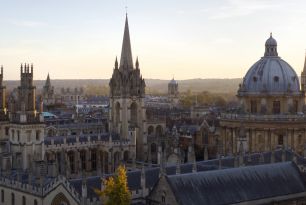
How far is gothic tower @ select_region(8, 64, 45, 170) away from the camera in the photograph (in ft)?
178

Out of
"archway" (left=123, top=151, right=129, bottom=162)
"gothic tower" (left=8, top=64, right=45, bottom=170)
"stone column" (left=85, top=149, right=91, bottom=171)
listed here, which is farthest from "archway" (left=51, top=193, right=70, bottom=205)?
"archway" (left=123, top=151, right=129, bottom=162)

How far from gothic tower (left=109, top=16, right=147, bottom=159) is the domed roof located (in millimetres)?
13746

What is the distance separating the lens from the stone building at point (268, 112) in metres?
60.4

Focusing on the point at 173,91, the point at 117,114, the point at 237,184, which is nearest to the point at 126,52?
the point at 117,114

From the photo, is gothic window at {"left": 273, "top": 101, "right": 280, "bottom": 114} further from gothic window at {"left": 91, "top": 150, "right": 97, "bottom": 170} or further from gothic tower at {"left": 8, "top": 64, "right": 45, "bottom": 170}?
gothic tower at {"left": 8, "top": 64, "right": 45, "bottom": 170}

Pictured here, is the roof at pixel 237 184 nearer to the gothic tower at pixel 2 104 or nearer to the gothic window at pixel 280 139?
the gothic window at pixel 280 139

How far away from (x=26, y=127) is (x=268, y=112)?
2518 cm

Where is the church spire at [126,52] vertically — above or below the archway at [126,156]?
above

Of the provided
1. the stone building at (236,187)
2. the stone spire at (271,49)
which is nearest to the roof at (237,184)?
the stone building at (236,187)

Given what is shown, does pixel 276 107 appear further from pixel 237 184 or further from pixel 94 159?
pixel 237 184

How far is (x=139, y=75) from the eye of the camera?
71750mm

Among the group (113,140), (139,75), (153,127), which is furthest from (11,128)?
(153,127)

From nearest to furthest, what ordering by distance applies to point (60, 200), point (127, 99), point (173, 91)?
point (60, 200) < point (127, 99) < point (173, 91)

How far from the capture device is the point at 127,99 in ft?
231
